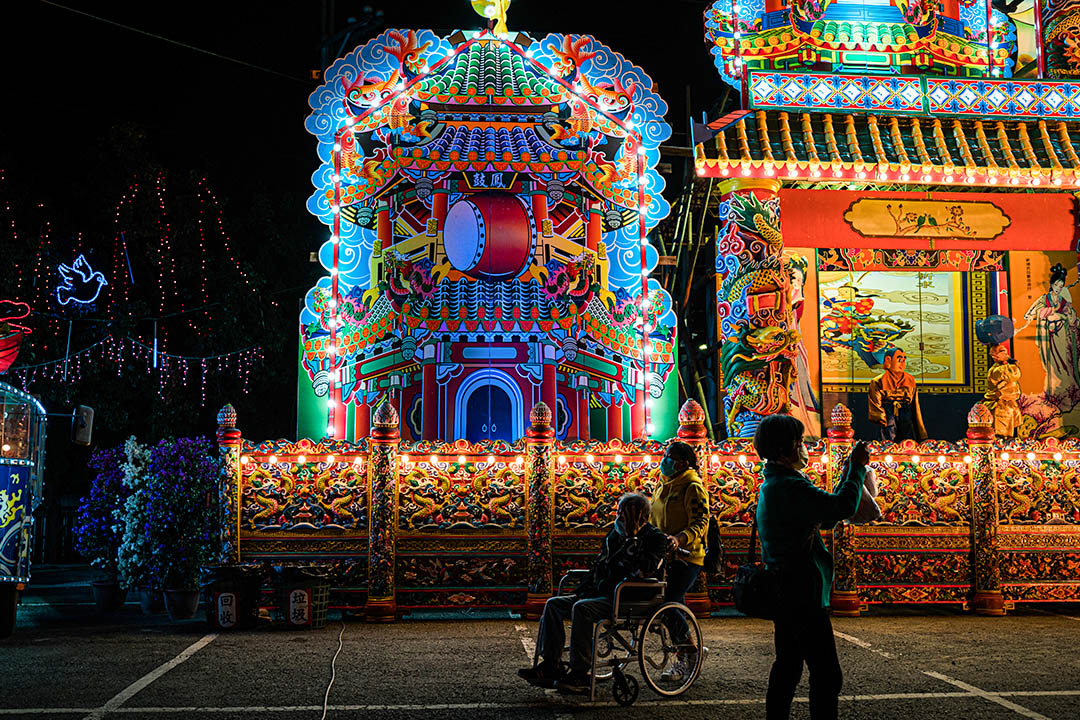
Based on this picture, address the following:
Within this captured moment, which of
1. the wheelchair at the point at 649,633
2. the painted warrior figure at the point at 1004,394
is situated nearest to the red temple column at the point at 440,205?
the wheelchair at the point at 649,633

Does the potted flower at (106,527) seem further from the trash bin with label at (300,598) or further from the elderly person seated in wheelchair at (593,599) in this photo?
the elderly person seated in wheelchair at (593,599)

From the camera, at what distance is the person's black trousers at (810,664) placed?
4.77m

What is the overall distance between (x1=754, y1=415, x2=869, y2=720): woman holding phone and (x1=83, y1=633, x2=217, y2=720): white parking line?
405 cm

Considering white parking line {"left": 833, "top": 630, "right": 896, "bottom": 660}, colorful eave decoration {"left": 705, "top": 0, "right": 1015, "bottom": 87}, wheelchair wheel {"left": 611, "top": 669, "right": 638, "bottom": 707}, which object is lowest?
white parking line {"left": 833, "top": 630, "right": 896, "bottom": 660}

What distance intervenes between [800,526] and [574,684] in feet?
8.22

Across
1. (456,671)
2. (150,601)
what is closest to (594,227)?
(150,601)

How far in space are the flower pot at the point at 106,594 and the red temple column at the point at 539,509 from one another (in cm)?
544

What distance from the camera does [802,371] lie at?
16234 mm

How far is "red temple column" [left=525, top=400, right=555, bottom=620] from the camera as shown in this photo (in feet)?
37.2

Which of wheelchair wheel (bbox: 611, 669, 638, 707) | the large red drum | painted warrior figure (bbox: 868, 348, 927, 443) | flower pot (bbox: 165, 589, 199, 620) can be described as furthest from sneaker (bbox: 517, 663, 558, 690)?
painted warrior figure (bbox: 868, 348, 927, 443)

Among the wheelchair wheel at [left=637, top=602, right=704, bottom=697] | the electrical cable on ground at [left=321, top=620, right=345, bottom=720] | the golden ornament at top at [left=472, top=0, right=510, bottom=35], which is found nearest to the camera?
the electrical cable on ground at [left=321, top=620, right=345, bottom=720]

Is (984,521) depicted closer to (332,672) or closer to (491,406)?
(491,406)

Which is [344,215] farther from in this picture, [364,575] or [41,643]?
[41,643]

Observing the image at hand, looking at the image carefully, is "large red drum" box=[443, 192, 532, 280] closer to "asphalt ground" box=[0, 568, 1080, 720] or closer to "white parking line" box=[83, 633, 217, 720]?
"asphalt ground" box=[0, 568, 1080, 720]
